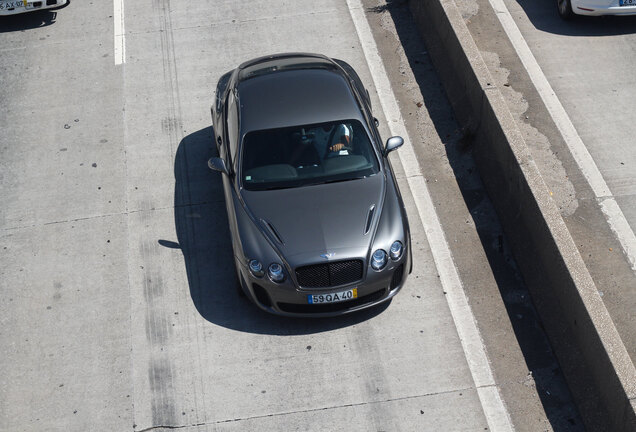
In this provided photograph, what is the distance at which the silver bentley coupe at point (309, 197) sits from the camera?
8406mm

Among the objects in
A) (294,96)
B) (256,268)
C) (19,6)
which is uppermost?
(294,96)

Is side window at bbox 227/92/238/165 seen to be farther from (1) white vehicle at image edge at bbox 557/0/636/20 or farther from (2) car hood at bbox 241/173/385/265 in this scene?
(1) white vehicle at image edge at bbox 557/0/636/20

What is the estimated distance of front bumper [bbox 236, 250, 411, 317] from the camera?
27.6ft

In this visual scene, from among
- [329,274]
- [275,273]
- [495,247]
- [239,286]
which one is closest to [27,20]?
[239,286]

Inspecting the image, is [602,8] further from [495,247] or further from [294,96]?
[294,96]

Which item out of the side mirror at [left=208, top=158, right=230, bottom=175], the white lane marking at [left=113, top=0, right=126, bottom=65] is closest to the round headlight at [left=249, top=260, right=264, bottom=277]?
the side mirror at [left=208, top=158, right=230, bottom=175]

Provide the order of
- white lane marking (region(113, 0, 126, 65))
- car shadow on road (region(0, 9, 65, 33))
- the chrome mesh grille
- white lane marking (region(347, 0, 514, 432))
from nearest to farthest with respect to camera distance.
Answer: white lane marking (region(347, 0, 514, 432)), the chrome mesh grille, white lane marking (region(113, 0, 126, 65)), car shadow on road (region(0, 9, 65, 33))

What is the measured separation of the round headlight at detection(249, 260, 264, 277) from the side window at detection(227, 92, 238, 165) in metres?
1.37

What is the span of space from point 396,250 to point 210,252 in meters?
2.24

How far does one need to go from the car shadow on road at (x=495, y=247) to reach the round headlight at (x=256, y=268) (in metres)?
2.58

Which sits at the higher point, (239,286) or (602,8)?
(602,8)

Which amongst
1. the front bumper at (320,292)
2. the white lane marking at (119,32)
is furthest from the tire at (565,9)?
the white lane marking at (119,32)

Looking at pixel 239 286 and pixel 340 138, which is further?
pixel 340 138

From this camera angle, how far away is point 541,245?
8.77m
